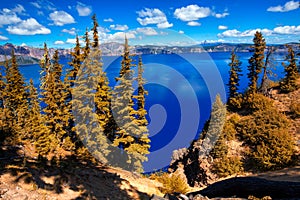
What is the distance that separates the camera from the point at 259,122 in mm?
30094

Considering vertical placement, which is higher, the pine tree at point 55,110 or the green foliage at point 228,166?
the pine tree at point 55,110

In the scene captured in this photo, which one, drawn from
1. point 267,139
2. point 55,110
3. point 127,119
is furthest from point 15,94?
point 267,139

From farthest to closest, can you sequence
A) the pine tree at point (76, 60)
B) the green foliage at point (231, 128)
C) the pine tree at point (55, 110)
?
the green foliage at point (231, 128), the pine tree at point (76, 60), the pine tree at point (55, 110)

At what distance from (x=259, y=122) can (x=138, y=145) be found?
57.8 ft

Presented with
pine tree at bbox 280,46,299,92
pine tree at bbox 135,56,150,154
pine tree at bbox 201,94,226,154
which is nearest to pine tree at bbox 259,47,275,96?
pine tree at bbox 280,46,299,92

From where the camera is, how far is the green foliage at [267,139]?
23844 mm

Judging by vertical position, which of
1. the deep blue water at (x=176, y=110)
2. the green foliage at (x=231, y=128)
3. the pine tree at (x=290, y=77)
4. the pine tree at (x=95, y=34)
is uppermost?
the pine tree at (x=95, y=34)

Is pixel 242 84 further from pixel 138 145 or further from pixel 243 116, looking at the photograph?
pixel 138 145

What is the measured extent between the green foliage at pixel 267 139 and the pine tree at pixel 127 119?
46.1 feet

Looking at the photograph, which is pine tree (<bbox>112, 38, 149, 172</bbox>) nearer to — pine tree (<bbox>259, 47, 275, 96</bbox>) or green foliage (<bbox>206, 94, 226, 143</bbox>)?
green foliage (<bbox>206, 94, 226, 143</bbox>)

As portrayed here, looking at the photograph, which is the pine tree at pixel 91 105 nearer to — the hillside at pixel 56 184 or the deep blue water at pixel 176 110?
the hillside at pixel 56 184

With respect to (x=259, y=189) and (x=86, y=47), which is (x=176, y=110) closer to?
(x=86, y=47)

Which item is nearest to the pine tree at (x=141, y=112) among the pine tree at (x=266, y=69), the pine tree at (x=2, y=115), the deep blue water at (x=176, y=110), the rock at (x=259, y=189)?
the rock at (x=259, y=189)

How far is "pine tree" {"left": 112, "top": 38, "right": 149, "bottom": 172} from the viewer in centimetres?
2469
